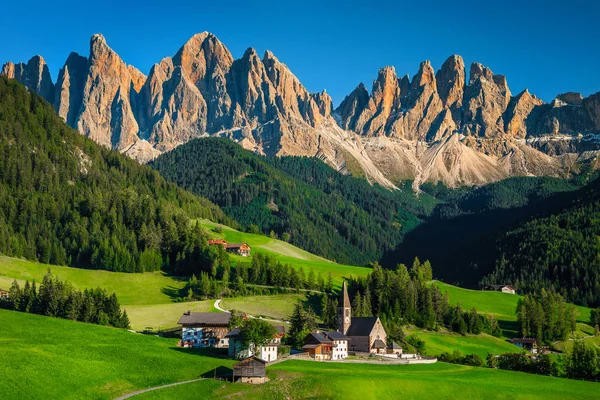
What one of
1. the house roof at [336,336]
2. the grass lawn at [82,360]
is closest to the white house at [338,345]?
the house roof at [336,336]

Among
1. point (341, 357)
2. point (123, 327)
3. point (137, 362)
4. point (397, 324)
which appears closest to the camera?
point (137, 362)

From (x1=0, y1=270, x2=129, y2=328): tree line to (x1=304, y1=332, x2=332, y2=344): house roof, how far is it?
36.6 metres

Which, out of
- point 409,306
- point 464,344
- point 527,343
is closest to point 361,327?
point 464,344

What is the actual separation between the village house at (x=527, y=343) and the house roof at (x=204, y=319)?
253 ft

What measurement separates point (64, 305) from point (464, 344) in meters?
86.3

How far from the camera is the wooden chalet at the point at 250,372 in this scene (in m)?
95.0

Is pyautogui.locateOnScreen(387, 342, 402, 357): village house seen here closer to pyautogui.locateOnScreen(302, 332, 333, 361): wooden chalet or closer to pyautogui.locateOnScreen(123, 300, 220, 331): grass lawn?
pyautogui.locateOnScreen(302, 332, 333, 361): wooden chalet

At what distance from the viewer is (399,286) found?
571 feet

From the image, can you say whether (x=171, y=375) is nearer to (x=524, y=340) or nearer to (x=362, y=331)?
(x=362, y=331)

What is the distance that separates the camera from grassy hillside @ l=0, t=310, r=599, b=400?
87.7m

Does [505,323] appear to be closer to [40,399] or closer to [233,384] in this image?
[233,384]

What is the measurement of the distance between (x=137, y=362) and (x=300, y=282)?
301 ft

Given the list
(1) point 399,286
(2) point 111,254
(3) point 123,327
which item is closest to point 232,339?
(3) point 123,327

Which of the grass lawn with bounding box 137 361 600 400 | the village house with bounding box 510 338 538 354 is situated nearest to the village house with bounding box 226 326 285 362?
the grass lawn with bounding box 137 361 600 400
